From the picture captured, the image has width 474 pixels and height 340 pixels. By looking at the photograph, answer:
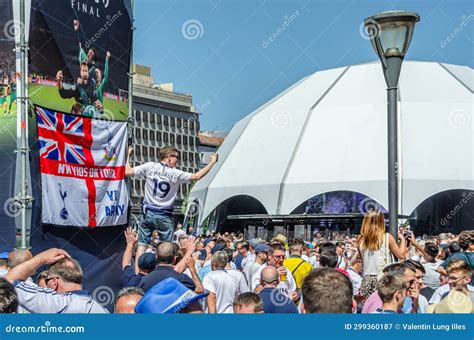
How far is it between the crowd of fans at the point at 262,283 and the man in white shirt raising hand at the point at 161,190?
658 mm

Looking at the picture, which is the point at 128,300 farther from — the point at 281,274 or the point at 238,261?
the point at 238,261

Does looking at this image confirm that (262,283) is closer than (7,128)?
Yes

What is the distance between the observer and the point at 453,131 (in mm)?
42688

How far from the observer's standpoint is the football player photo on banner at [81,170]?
9.23m

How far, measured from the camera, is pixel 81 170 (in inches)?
388

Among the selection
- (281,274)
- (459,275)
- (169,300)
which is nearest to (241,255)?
(281,274)

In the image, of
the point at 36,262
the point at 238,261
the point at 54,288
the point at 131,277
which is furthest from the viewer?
the point at 238,261

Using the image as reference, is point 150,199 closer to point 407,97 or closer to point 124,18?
point 124,18

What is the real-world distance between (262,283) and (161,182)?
7.44ft

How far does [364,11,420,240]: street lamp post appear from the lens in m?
8.22

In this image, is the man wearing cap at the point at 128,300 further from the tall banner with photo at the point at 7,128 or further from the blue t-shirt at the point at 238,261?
the blue t-shirt at the point at 238,261

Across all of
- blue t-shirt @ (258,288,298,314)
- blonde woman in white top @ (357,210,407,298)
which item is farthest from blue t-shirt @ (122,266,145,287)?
blonde woman in white top @ (357,210,407,298)

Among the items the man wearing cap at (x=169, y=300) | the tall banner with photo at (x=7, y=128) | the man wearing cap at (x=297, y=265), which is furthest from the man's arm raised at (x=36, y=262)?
the man wearing cap at (x=297, y=265)

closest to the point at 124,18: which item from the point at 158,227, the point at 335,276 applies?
the point at 158,227
